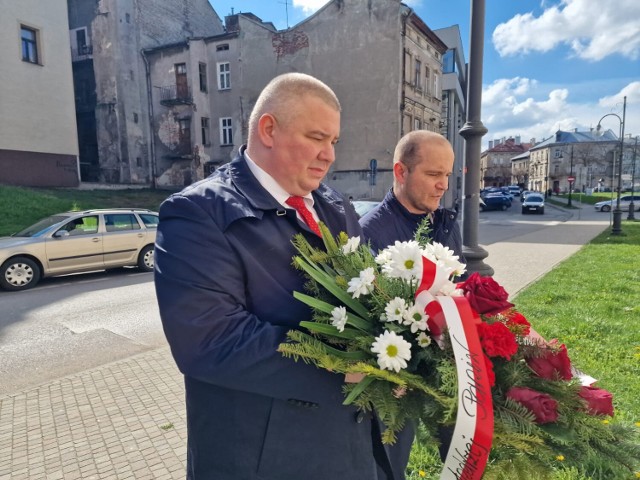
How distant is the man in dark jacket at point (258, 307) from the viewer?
1.30 meters

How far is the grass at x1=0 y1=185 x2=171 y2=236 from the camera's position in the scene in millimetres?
15289

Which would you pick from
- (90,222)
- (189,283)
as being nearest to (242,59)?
(90,222)

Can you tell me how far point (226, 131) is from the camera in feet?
93.0

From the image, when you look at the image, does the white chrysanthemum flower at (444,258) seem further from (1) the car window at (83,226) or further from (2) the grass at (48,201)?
(2) the grass at (48,201)

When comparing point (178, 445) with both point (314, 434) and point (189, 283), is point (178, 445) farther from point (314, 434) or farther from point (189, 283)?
point (189, 283)

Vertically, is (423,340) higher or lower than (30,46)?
lower

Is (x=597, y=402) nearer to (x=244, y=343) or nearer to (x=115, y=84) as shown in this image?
(x=244, y=343)

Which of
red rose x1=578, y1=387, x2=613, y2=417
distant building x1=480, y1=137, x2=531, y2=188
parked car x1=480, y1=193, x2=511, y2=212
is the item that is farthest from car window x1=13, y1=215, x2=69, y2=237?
distant building x1=480, y1=137, x2=531, y2=188

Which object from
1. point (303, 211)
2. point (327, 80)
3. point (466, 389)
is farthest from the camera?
point (327, 80)

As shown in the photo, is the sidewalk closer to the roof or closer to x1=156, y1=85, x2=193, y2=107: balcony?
x1=156, y1=85, x2=193, y2=107: balcony

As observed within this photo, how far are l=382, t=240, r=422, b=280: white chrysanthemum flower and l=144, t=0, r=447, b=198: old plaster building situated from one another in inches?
941

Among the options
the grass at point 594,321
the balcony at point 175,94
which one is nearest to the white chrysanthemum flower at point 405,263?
the grass at point 594,321

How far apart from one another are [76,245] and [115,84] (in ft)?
67.7

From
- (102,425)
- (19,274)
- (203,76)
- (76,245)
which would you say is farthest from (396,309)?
(203,76)
